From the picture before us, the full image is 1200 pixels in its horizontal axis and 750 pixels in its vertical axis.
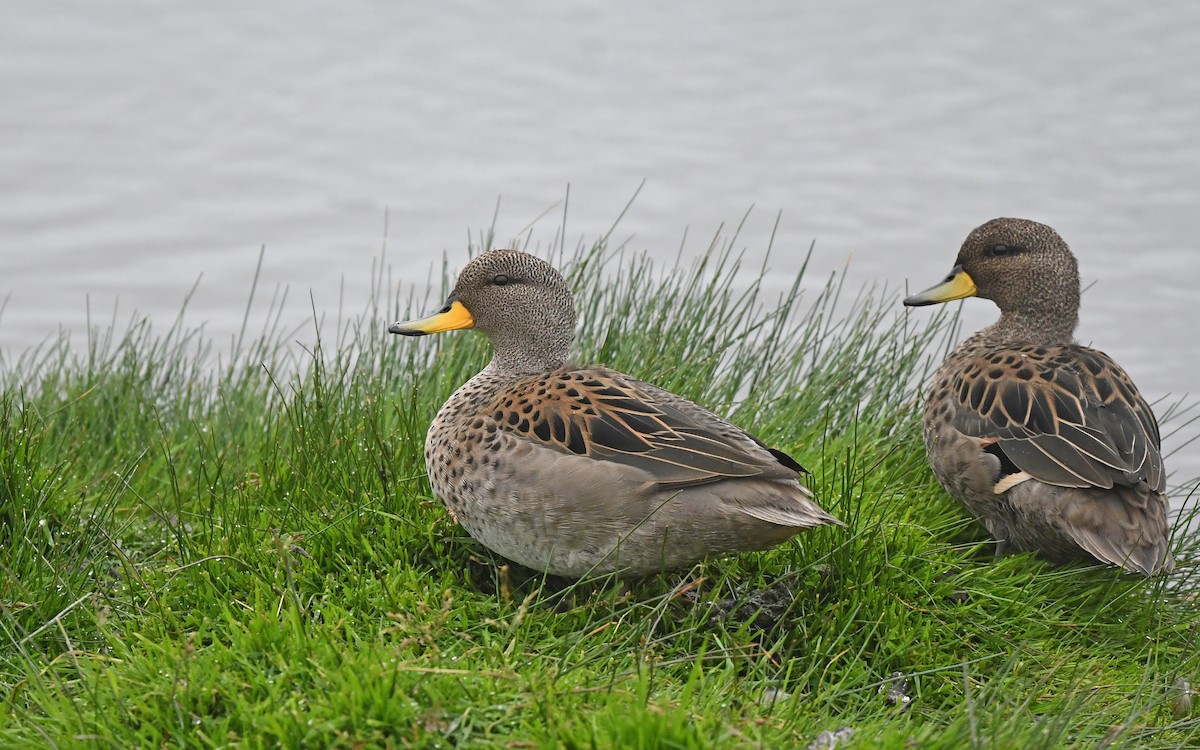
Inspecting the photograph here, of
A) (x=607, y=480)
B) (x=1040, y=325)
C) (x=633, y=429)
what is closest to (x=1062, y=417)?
(x=1040, y=325)

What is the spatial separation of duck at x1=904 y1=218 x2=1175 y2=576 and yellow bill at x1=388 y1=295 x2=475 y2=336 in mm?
2010

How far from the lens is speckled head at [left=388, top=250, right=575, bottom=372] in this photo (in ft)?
17.0

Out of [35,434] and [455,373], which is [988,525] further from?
[35,434]

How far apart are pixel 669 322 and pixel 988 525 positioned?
7.97 ft

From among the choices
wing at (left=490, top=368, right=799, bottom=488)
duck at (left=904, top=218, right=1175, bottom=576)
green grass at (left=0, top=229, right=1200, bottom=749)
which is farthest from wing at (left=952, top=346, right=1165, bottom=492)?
wing at (left=490, top=368, right=799, bottom=488)

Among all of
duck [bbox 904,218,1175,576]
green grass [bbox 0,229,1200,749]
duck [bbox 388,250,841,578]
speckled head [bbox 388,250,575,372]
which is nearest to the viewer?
green grass [bbox 0,229,1200,749]

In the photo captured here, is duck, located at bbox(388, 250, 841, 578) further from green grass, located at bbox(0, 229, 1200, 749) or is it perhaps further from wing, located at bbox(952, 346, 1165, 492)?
wing, located at bbox(952, 346, 1165, 492)

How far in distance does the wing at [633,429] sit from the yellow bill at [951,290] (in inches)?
77.7

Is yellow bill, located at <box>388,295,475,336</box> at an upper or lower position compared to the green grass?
upper

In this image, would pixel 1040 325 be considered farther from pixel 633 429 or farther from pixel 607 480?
pixel 607 480

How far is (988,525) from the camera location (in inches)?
210

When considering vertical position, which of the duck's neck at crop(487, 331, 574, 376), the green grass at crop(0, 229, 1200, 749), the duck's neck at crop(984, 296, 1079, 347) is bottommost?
the green grass at crop(0, 229, 1200, 749)

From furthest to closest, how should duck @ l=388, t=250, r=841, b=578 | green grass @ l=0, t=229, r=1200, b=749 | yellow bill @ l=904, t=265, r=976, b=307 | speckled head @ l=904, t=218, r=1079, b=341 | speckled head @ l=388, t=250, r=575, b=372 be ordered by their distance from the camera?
yellow bill @ l=904, t=265, r=976, b=307, speckled head @ l=904, t=218, r=1079, b=341, speckled head @ l=388, t=250, r=575, b=372, duck @ l=388, t=250, r=841, b=578, green grass @ l=0, t=229, r=1200, b=749

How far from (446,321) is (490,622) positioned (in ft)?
4.84
